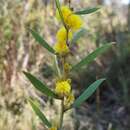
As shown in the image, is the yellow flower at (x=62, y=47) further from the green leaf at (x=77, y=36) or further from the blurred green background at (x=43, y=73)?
the blurred green background at (x=43, y=73)

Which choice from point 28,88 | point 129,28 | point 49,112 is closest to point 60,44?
point 49,112

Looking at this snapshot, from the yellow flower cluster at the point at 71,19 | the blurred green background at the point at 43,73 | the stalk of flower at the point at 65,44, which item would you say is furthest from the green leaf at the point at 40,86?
the blurred green background at the point at 43,73

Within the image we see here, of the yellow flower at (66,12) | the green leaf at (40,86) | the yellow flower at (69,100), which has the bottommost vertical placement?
the yellow flower at (69,100)

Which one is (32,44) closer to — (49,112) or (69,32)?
(49,112)

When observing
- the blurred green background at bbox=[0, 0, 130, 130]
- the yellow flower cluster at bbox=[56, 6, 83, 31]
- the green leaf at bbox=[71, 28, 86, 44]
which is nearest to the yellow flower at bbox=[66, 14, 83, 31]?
the yellow flower cluster at bbox=[56, 6, 83, 31]

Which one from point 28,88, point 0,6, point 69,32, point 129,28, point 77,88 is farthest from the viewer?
point 129,28

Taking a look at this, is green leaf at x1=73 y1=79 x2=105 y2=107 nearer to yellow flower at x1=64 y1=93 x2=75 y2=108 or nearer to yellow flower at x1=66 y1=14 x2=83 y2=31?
yellow flower at x1=64 y1=93 x2=75 y2=108
